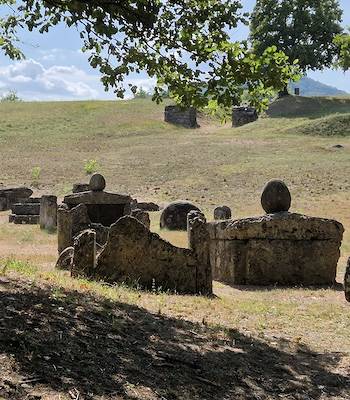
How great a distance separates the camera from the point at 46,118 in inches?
2945

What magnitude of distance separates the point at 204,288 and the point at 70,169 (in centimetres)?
3391

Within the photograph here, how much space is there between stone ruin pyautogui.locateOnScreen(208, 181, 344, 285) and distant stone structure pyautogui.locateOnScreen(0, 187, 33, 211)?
2056cm

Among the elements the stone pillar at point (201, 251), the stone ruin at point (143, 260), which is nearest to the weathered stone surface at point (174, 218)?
the stone pillar at point (201, 251)

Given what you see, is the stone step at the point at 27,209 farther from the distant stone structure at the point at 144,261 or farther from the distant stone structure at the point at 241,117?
the distant stone structure at the point at 241,117

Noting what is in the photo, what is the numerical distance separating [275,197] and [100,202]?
8039 millimetres

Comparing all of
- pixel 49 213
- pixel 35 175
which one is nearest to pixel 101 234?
pixel 49 213

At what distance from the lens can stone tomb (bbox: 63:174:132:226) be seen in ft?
70.8

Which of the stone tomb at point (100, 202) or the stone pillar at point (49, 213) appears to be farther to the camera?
the stone pillar at point (49, 213)

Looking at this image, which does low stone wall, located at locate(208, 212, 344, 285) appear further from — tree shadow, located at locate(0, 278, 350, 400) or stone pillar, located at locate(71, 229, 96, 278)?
tree shadow, located at locate(0, 278, 350, 400)

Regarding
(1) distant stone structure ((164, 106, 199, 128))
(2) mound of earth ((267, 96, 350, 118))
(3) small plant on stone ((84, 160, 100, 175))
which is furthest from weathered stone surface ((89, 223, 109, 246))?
(1) distant stone structure ((164, 106, 199, 128))

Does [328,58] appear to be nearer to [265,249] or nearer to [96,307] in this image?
[265,249]

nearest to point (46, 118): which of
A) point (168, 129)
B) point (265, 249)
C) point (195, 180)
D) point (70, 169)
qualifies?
point (168, 129)

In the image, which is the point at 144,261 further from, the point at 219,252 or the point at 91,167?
the point at 91,167

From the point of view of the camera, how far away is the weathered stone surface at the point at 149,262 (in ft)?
39.5
